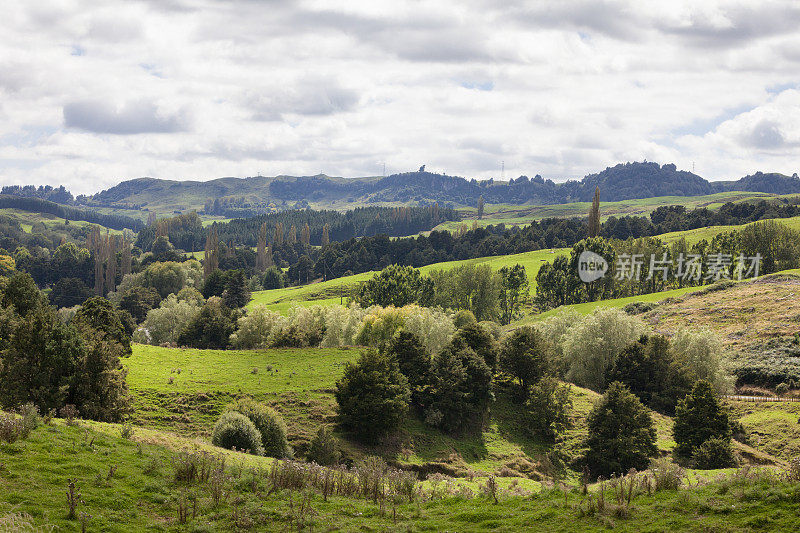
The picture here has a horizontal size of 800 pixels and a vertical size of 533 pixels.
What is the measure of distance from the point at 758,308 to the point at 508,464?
73486mm

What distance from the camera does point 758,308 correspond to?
103125 millimetres

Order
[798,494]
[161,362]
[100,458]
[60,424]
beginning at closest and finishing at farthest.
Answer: [798,494] → [100,458] → [60,424] → [161,362]

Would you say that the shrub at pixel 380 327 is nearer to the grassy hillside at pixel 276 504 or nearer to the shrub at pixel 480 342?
the shrub at pixel 480 342

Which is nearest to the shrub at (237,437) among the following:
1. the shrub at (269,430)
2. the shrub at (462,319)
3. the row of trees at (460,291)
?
the shrub at (269,430)

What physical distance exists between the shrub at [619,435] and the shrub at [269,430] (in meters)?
30.7

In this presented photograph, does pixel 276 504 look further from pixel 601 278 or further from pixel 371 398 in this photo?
pixel 601 278

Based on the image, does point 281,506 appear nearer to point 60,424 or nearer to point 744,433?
point 60,424

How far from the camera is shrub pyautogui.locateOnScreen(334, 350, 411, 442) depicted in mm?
54812

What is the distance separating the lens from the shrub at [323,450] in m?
48.7

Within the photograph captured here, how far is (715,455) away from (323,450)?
1441 inches

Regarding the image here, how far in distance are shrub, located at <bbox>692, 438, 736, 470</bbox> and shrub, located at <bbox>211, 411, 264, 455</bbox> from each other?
40753 millimetres

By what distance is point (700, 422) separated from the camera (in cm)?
5672

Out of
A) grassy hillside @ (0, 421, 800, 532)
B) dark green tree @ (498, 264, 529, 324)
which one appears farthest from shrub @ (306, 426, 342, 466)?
dark green tree @ (498, 264, 529, 324)

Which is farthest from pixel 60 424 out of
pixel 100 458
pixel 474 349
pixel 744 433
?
pixel 744 433
